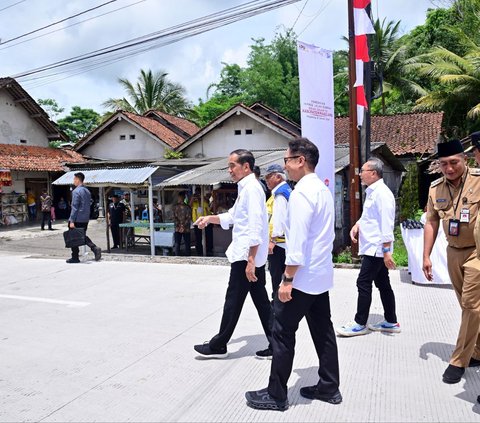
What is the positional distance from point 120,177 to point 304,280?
9.12 m

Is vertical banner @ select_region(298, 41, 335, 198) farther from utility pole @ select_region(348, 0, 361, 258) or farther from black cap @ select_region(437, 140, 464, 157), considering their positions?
black cap @ select_region(437, 140, 464, 157)

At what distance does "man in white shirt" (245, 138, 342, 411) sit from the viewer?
10.1ft

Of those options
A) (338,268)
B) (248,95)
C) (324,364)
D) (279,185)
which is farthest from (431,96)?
(324,364)

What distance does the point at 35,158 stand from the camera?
22.1 m

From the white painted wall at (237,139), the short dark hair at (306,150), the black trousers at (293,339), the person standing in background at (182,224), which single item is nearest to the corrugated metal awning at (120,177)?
the person standing in background at (182,224)

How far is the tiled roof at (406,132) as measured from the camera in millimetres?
19594

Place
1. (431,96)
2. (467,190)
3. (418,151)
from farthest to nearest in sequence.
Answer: (431,96)
(418,151)
(467,190)

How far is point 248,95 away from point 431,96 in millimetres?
13787

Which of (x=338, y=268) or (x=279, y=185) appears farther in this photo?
(x=338, y=268)

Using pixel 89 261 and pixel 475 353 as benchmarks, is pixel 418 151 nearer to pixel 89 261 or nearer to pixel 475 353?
pixel 89 261

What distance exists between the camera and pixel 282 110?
32938mm

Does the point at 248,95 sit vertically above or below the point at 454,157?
above

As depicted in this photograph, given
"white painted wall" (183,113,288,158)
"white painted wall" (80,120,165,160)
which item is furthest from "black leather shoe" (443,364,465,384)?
"white painted wall" (80,120,165,160)

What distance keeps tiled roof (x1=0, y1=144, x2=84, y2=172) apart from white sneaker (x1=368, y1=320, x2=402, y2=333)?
1866 centimetres
